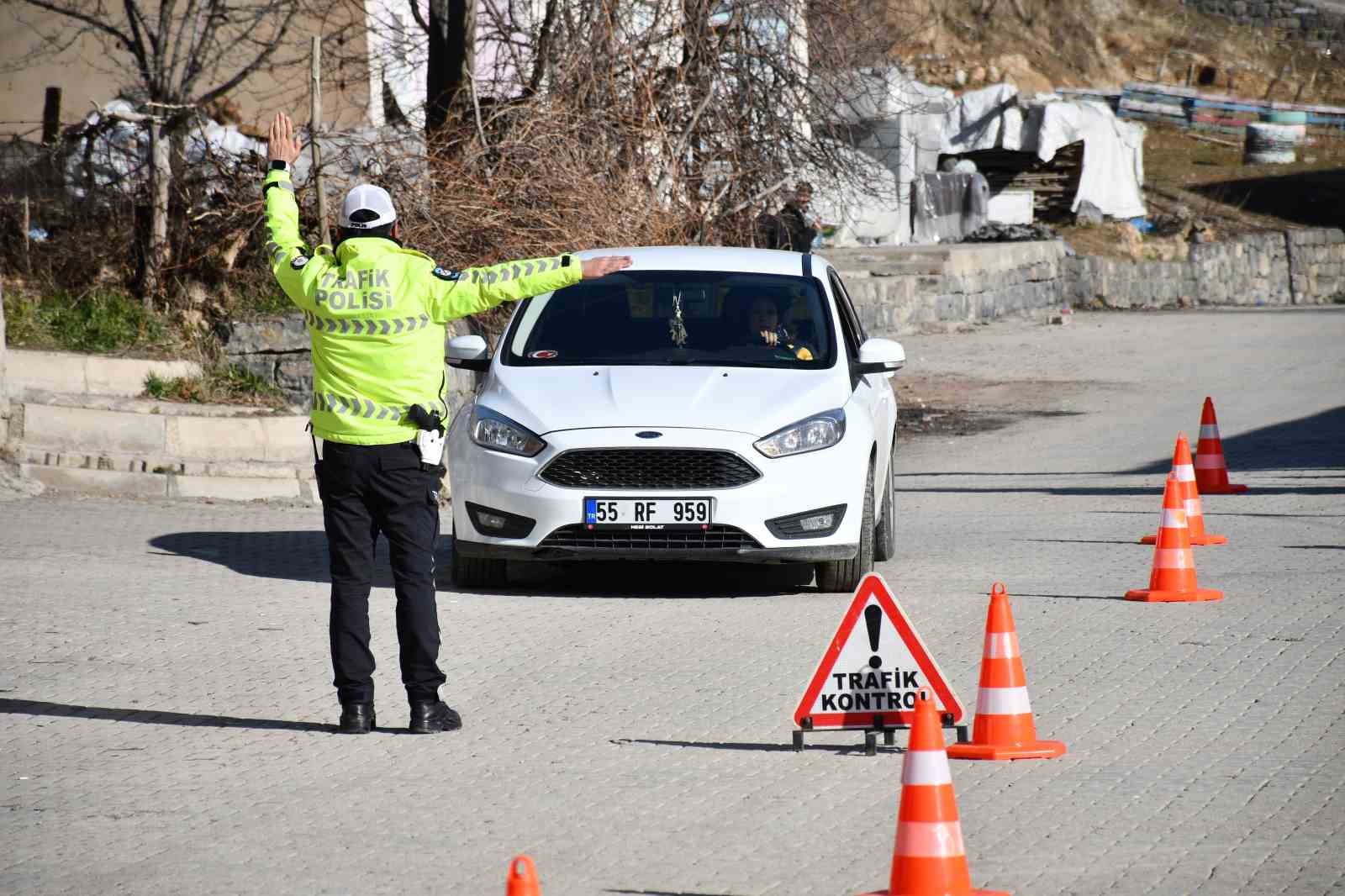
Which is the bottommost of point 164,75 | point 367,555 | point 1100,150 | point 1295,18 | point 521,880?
point 521,880

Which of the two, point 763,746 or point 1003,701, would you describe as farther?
point 763,746

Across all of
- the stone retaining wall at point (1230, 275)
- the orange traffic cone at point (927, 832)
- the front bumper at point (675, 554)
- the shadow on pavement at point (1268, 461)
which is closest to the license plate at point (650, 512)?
the front bumper at point (675, 554)

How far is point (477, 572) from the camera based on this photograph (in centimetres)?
959

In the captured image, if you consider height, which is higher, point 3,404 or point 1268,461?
point 3,404

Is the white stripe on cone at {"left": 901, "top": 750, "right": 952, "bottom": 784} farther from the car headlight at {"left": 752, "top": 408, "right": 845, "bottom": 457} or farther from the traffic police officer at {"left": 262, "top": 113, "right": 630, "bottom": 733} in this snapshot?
the car headlight at {"left": 752, "top": 408, "right": 845, "bottom": 457}

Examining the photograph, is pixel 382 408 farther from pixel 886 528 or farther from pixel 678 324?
pixel 886 528

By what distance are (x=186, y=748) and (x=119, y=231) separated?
1020 centimetres

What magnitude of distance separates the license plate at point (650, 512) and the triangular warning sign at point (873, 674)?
2744 mm

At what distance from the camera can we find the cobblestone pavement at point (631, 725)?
4965 mm

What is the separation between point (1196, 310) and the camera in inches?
1476

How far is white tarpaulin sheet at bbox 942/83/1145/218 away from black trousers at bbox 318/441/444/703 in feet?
121

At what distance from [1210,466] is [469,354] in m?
6.50

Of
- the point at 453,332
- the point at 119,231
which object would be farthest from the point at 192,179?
the point at 453,332

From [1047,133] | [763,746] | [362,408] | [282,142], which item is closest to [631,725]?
[763,746]
